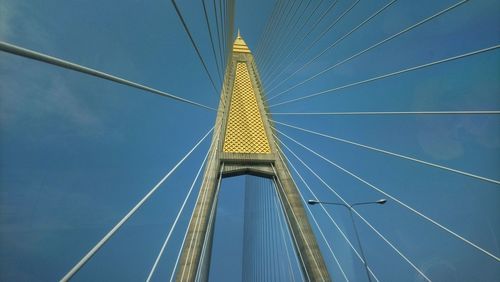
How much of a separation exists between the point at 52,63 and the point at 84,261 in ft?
5.09

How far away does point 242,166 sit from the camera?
12.0m

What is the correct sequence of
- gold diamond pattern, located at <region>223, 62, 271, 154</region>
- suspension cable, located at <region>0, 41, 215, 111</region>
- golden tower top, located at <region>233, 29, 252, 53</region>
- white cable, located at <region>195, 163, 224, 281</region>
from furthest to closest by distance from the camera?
golden tower top, located at <region>233, 29, 252, 53</region>, gold diamond pattern, located at <region>223, 62, 271, 154</region>, white cable, located at <region>195, 163, 224, 281</region>, suspension cable, located at <region>0, 41, 215, 111</region>

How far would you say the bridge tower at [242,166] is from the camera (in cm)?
891

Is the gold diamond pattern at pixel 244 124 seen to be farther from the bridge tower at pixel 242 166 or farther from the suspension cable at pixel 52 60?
the suspension cable at pixel 52 60

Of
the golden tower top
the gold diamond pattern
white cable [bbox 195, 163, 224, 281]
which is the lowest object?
white cable [bbox 195, 163, 224, 281]

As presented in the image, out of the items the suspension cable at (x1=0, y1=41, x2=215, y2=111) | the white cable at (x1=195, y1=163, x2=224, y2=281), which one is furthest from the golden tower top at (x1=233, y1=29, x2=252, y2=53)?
the suspension cable at (x1=0, y1=41, x2=215, y2=111)

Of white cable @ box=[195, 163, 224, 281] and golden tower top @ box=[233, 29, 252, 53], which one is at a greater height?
golden tower top @ box=[233, 29, 252, 53]

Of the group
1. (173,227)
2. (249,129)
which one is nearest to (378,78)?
(173,227)

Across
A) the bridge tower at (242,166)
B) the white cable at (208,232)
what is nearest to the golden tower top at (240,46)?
the bridge tower at (242,166)

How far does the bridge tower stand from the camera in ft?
29.2

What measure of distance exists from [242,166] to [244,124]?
2412 mm

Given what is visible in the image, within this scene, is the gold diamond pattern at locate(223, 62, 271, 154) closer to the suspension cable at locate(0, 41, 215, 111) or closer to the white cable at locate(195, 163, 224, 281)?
the white cable at locate(195, 163, 224, 281)

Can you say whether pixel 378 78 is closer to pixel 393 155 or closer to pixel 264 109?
pixel 393 155

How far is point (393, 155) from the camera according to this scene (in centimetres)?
536
